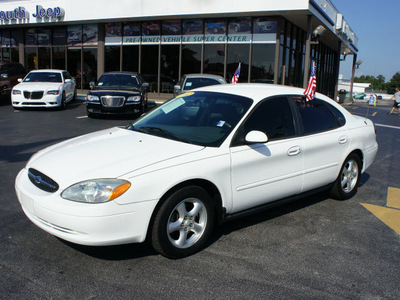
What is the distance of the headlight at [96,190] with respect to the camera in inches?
122

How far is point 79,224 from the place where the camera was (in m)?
3.08

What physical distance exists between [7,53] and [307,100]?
2617 centimetres

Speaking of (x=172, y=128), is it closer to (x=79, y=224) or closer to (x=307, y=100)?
(x=79, y=224)

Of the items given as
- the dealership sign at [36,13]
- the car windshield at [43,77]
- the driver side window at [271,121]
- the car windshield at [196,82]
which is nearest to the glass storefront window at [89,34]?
the dealership sign at [36,13]

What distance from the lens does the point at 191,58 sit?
20.2 meters

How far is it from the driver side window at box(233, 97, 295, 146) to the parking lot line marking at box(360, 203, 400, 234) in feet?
5.16

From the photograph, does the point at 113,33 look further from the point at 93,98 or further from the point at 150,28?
the point at 93,98

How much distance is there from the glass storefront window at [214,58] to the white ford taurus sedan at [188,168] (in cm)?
1482

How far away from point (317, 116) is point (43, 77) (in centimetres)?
1366

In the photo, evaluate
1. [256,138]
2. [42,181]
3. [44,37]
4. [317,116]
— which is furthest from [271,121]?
[44,37]

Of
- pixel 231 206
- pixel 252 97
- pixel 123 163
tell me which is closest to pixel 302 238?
pixel 231 206

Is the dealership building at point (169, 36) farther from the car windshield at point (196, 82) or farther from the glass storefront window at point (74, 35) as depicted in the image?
the car windshield at point (196, 82)

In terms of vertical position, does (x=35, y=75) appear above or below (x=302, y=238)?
above

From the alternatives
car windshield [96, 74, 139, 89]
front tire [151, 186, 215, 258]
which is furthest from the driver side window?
car windshield [96, 74, 139, 89]
